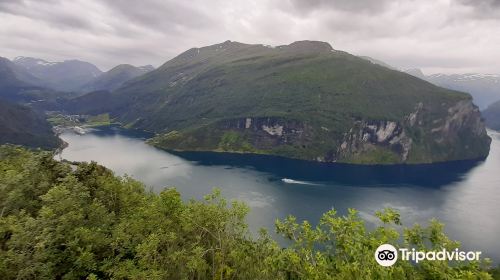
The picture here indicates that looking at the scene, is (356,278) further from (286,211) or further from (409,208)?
(409,208)

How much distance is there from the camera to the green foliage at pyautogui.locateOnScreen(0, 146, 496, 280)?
27.7 meters

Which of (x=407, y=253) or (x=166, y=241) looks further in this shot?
(x=166, y=241)

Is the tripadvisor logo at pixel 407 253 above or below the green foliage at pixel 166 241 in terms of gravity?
above

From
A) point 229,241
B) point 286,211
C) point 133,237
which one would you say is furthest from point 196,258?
point 286,211

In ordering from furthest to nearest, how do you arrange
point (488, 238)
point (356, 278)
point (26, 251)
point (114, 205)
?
1. point (488, 238)
2. point (114, 205)
3. point (26, 251)
4. point (356, 278)

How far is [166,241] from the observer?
1834 inches

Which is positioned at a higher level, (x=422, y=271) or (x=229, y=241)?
(x=422, y=271)

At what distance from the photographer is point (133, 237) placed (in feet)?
150

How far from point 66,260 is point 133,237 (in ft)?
30.2

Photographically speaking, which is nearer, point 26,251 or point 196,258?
point 26,251

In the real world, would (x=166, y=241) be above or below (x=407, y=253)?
below

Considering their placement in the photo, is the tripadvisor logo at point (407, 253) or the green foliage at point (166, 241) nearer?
the tripadvisor logo at point (407, 253)

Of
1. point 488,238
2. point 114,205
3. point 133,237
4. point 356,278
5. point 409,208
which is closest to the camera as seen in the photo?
point 356,278

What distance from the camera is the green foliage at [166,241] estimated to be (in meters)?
27.7
